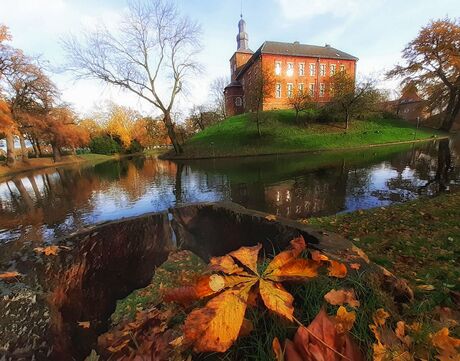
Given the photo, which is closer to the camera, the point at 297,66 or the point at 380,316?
the point at 380,316

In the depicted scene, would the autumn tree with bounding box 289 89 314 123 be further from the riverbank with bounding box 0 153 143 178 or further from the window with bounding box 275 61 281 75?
the riverbank with bounding box 0 153 143 178

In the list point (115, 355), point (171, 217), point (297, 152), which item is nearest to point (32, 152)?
point (297, 152)

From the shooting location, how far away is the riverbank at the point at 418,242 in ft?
8.18

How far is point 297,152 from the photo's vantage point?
25203 mm

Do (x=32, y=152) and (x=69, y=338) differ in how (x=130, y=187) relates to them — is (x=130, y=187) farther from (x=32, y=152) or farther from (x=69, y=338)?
(x=32, y=152)

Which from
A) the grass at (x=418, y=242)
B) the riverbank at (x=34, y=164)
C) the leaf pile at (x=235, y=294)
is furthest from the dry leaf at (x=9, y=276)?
the riverbank at (x=34, y=164)

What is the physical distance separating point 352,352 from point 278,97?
1926 inches

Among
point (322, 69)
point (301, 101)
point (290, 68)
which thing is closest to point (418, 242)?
point (301, 101)

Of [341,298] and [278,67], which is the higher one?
[278,67]

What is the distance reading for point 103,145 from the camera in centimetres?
5250

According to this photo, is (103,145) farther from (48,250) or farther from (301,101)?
(48,250)

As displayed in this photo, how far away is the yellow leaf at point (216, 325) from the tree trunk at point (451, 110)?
4804 centimetres

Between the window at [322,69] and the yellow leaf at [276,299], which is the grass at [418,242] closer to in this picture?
the yellow leaf at [276,299]

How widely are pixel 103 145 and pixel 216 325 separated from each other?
58467 mm
